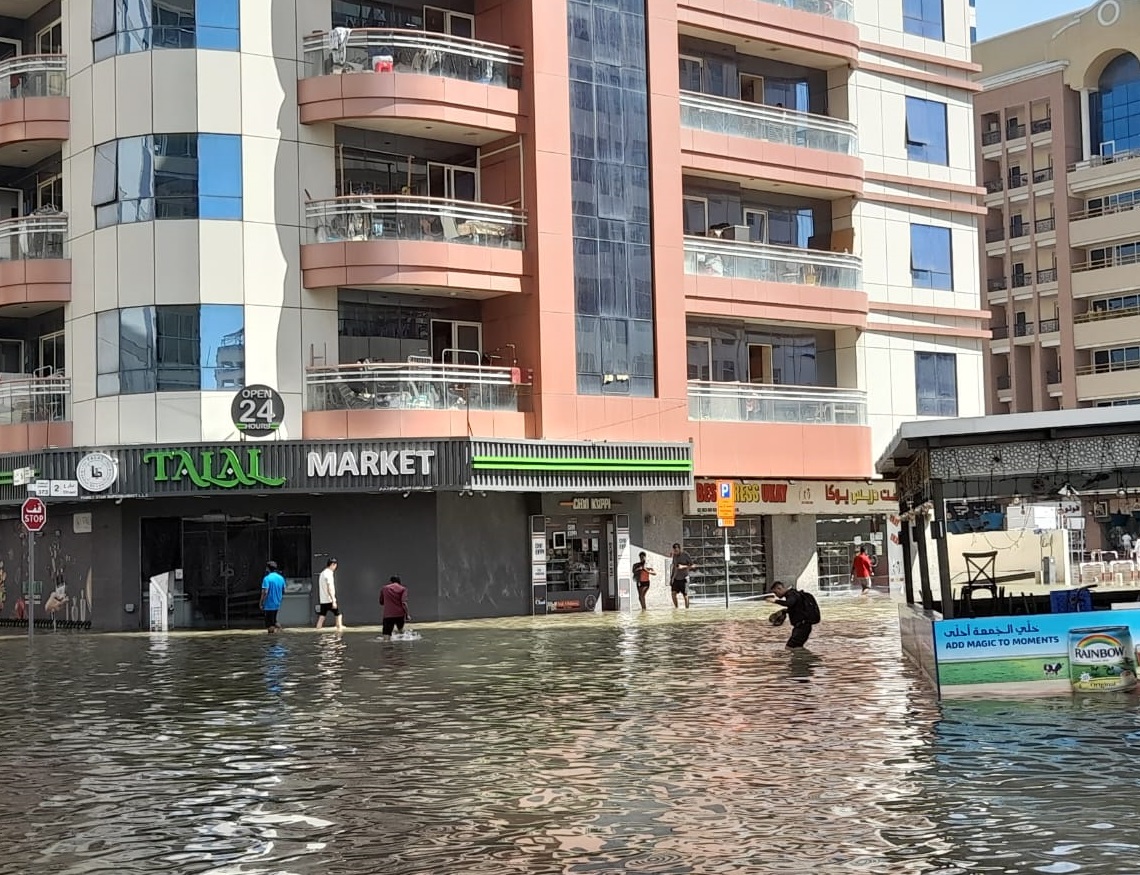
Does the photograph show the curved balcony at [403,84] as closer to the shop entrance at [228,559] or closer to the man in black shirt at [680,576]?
the shop entrance at [228,559]

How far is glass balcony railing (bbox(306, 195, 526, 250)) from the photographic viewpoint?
36719 mm

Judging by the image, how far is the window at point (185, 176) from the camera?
36.0 metres

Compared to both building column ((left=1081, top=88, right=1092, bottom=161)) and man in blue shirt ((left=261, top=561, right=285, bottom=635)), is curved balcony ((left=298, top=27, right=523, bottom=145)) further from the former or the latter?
building column ((left=1081, top=88, right=1092, bottom=161))

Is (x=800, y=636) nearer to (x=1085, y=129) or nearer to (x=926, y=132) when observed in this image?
(x=926, y=132)

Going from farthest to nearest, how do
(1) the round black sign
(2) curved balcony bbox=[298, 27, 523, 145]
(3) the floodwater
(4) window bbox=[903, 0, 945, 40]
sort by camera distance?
(4) window bbox=[903, 0, 945, 40], (2) curved balcony bbox=[298, 27, 523, 145], (1) the round black sign, (3) the floodwater

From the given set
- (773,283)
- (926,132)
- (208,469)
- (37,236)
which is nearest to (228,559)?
(208,469)

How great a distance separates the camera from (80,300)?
123 feet

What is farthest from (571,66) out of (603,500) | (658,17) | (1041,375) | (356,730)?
(1041,375)

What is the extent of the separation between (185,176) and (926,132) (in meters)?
23.6

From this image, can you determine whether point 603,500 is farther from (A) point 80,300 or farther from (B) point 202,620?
(A) point 80,300

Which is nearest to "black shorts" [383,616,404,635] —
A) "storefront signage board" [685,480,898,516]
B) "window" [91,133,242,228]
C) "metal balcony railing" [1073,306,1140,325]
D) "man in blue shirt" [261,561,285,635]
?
"man in blue shirt" [261,561,285,635]

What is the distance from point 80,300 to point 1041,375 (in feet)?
178

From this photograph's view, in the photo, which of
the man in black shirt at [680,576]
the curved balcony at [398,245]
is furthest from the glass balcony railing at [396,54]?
the man in black shirt at [680,576]

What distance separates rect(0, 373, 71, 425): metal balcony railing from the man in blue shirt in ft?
22.8
